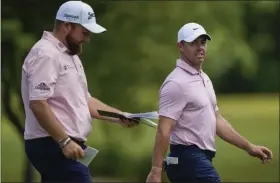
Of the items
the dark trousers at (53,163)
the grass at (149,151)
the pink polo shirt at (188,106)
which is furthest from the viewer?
the grass at (149,151)

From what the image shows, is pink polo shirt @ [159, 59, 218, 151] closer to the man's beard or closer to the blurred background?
the man's beard

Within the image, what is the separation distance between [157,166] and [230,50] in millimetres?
10864

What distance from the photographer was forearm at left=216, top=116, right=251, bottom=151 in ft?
25.8

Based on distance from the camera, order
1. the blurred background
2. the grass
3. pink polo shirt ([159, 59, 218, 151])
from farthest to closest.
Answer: the grass < the blurred background < pink polo shirt ([159, 59, 218, 151])

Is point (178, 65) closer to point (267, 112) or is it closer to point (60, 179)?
point (60, 179)

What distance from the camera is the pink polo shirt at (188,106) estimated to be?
733 centimetres

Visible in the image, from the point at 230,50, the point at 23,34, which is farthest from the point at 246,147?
the point at 230,50

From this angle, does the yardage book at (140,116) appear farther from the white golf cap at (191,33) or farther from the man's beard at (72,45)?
the man's beard at (72,45)

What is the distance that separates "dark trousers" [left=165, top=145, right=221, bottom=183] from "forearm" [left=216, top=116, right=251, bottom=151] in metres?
0.38

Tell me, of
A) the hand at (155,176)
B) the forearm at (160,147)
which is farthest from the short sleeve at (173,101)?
the hand at (155,176)

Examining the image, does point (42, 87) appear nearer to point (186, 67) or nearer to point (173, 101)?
point (173, 101)

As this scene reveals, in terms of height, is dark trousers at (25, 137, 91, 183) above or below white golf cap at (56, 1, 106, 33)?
below

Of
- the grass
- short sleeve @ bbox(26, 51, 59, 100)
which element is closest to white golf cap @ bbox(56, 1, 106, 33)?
short sleeve @ bbox(26, 51, 59, 100)

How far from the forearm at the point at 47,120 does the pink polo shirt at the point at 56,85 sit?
5 cm
